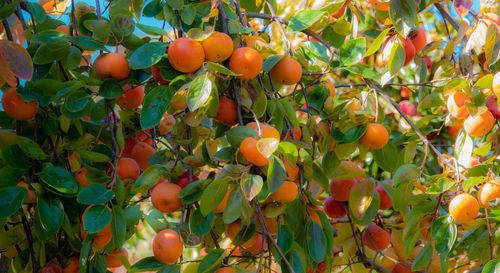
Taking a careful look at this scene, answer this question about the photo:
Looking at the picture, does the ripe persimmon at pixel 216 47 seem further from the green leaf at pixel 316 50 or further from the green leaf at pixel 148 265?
the green leaf at pixel 148 265

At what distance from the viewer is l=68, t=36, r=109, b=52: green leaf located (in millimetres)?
954

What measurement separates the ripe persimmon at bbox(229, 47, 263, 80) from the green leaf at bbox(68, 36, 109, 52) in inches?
9.6

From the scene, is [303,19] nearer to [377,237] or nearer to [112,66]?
[112,66]

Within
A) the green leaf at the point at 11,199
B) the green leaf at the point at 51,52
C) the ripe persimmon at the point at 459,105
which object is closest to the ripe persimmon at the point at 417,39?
the ripe persimmon at the point at 459,105

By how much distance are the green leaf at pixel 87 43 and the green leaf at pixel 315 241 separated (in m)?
0.48

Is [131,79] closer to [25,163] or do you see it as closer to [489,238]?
[25,163]

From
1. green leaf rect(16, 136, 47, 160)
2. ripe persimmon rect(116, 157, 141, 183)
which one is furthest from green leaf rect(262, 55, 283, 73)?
green leaf rect(16, 136, 47, 160)

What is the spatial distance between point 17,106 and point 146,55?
29cm

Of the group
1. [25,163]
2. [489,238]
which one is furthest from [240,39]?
[489,238]

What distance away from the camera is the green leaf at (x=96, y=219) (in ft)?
2.75

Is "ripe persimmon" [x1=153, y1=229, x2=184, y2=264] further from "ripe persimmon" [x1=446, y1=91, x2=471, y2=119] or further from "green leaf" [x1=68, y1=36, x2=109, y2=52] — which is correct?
"ripe persimmon" [x1=446, y1=91, x2=471, y2=119]

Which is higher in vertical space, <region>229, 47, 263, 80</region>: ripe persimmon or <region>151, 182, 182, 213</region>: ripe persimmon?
<region>229, 47, 263, 80</region>: ripe persimmon

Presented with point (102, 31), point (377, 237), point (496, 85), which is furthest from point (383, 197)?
point (102, 31)

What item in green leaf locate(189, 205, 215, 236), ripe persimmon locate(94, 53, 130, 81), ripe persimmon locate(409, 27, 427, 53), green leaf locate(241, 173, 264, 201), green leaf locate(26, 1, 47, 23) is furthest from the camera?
ripe persimmon locate(409, 27, 427, 53)
